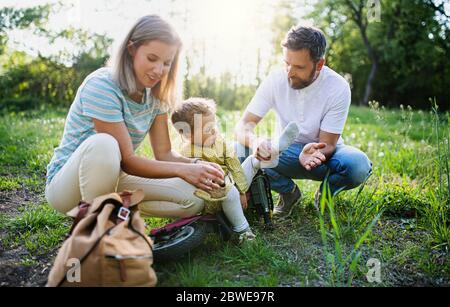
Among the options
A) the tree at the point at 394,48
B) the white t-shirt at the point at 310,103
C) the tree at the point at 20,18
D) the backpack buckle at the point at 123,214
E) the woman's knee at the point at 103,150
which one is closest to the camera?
the backpack buckle at the point at 123,214

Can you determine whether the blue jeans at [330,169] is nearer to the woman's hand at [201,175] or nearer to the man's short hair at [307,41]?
the man's short hair at [307,41]

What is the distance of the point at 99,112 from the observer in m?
2.21

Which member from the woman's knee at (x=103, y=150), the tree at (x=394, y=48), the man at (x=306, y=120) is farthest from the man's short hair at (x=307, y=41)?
the tree at (x=394, y=48)

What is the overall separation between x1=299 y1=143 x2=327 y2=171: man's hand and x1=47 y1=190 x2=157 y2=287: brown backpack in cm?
130

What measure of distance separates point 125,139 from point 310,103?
1418 millimetres

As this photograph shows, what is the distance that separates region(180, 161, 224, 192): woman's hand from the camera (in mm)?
2324

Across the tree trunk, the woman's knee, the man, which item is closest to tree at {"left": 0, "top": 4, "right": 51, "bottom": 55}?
the man

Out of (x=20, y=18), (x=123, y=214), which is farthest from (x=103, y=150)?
(x=20, y=18)

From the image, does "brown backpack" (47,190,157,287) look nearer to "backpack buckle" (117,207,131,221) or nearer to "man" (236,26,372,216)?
"backpack buckle" (117,207,131,221)

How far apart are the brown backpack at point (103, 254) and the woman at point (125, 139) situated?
0.29 m

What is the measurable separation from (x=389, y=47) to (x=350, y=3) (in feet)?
8.58

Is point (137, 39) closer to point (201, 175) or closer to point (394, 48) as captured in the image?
point (201, 175)

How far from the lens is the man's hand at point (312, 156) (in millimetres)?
2807
